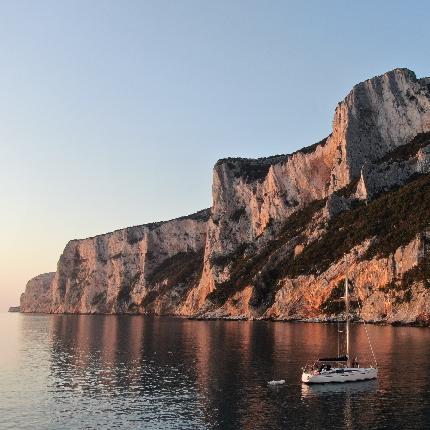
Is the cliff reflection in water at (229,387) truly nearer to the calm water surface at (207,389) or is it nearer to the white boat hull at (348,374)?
the calm water surface at (207,389)

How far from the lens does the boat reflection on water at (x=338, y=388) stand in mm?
54438

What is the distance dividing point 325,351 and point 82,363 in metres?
36.2

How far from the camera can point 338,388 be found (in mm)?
57625

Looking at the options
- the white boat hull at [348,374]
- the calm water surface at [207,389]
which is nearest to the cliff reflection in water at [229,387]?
the calm water surface at [207,389]

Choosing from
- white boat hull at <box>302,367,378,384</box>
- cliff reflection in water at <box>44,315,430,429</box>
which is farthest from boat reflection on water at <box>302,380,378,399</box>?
white boat hull at <box>302,367,378,384</box>

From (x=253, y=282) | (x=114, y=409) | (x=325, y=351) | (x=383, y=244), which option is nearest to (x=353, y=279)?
(x=383, y=244)

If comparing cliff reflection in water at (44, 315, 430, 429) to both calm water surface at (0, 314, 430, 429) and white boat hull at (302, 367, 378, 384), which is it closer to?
calm water surface at (0, 314, 430, 429)

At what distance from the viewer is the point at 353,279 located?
14788 centimetres

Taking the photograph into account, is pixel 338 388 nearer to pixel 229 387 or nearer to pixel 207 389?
pixel 229 387

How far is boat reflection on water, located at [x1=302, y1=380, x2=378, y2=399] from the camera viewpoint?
179 ft

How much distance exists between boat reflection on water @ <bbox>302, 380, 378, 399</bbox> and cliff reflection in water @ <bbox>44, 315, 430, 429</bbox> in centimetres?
11

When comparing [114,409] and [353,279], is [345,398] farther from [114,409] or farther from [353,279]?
[353,279]

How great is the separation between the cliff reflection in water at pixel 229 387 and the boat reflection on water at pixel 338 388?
11 cm

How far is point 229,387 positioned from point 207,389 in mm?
2351
